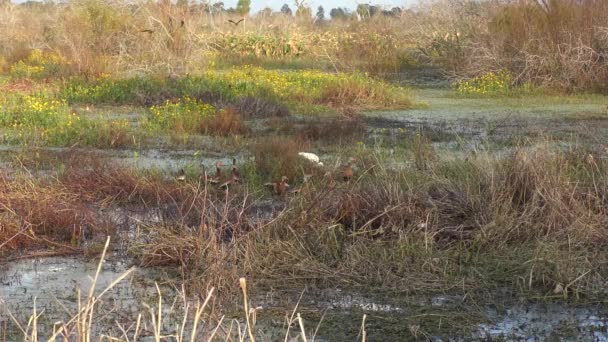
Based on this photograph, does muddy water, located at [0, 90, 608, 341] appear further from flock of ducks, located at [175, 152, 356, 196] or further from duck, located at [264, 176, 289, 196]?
duck, located at [264, 176, 289, 196]

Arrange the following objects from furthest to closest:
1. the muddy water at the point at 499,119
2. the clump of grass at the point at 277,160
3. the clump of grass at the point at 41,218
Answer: the muddy water at the point at 499,119 → the clump of grass at the point at 277,160 → the clump of grass at the point at 41,218

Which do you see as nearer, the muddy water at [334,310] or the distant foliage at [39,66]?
the muddy water at [334,310]

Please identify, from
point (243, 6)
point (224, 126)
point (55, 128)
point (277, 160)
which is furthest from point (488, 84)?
point (243, 6)

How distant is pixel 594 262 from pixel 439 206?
122 cm

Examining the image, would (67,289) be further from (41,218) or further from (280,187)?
(280,187)

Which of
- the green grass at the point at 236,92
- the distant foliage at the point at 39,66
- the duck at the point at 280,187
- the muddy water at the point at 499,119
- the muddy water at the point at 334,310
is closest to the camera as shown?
the muddy water at the point at 334,310

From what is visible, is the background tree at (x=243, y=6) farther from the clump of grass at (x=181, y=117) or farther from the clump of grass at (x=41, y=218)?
the clump of grass at (x=41, y=218)

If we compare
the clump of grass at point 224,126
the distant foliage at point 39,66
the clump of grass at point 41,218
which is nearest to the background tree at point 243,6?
the distant foliage at point 39,66

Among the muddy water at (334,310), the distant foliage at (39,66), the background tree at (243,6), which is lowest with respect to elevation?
the muddy water at (334,310)

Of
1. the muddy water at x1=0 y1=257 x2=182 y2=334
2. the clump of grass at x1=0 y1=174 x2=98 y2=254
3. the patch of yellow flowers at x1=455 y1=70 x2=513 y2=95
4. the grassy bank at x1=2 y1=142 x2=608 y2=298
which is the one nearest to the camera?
the muddy water at x1=0 y1=257 x2=182 y2=334

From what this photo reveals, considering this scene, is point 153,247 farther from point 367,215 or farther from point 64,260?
point 367,215

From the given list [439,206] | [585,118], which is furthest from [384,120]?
[439,206]

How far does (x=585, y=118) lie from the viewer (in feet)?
43.6

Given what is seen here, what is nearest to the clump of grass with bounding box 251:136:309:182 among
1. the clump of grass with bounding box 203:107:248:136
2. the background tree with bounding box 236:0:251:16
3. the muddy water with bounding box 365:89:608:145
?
the clump of grass with bounding box 203:107:248:136
